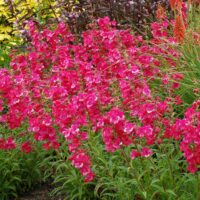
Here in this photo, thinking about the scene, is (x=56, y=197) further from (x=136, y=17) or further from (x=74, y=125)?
(x=136, y=17)

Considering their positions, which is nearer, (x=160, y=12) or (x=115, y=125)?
(x=115, y=125)

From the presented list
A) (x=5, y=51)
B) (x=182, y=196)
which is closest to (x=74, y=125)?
(x=182, y=196)

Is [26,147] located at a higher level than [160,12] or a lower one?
lower

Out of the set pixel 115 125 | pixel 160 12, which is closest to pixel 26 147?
pixel 115 125

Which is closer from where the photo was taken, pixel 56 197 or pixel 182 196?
pixel 182 196

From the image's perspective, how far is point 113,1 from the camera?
314 inches

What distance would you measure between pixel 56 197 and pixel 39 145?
52 centimetres

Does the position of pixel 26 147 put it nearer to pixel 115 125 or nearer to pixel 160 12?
pixel 115 125

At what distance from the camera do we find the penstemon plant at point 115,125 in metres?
3.65

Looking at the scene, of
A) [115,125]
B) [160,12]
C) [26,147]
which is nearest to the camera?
[115,125]

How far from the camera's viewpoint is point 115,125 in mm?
3625

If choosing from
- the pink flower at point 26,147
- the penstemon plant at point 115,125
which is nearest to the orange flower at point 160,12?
the penstemon plant at point 115,125

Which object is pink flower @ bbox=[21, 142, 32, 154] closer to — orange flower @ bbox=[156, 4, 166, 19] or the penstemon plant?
the penstemon plant

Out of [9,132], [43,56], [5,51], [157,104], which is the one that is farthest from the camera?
[5,51]
